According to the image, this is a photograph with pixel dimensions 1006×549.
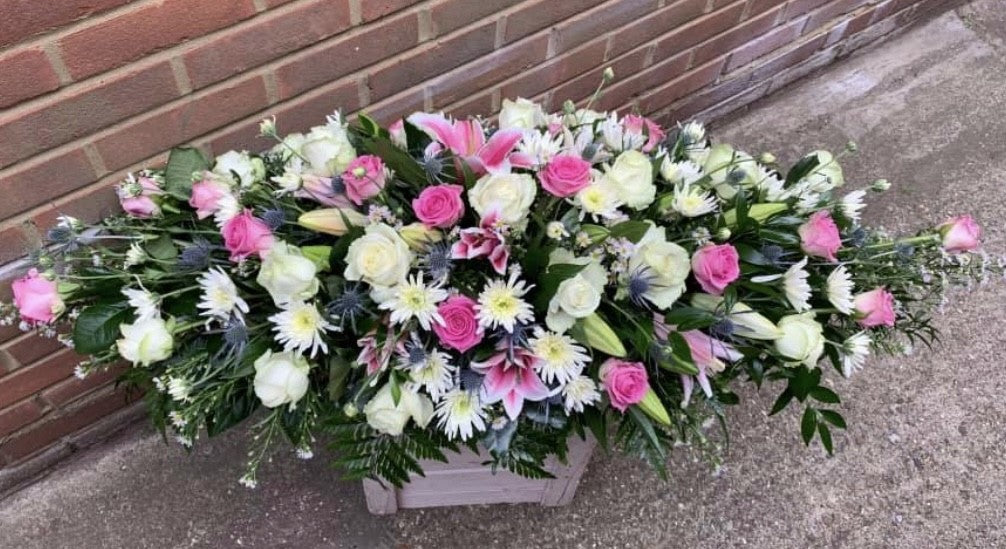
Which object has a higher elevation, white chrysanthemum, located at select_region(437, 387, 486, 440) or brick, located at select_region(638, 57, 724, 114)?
white chrysanthemum, located at select_region(437, 387, 486, 440)

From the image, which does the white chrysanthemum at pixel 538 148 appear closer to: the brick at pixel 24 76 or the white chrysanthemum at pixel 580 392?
the white chrysanthemum at pixel 580 392

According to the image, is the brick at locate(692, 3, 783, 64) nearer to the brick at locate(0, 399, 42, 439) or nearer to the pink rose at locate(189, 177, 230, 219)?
the pink rose at locate(189, 177, 230, 219)

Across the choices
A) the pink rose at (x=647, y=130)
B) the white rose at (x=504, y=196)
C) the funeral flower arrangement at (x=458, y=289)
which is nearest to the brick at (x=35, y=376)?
the funeral flower arrangement at (x=458, y=289)

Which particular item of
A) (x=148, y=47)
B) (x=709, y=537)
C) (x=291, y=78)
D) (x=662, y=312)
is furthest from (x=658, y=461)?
(x=148, y=47)

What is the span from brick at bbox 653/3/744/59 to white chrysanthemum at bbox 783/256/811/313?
3.48 ft

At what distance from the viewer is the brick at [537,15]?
67.2 inches

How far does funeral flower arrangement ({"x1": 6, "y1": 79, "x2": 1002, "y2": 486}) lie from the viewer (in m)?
1.17

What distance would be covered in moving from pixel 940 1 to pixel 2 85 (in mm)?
3320

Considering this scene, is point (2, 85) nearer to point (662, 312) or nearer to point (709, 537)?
point (662, 312)

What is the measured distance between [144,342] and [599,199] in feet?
2.46

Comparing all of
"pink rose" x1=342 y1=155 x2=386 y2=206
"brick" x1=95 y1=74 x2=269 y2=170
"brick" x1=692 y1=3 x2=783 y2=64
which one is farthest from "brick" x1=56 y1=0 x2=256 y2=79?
"brick" x1=692 y1=3 x2=783 y2=64

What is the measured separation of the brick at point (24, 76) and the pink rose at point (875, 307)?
1.39 meters

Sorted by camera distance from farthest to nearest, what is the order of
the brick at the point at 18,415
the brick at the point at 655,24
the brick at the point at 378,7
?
the brick at the point at 655,24, the brick at the point at 18,415, the brick at the point at 378,7

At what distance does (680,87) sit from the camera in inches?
93.3
